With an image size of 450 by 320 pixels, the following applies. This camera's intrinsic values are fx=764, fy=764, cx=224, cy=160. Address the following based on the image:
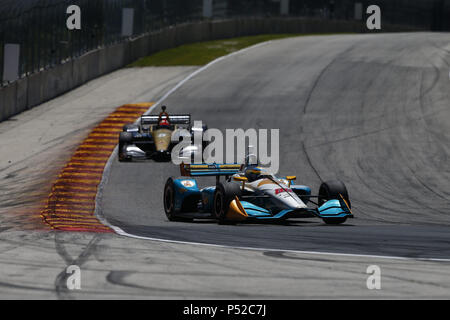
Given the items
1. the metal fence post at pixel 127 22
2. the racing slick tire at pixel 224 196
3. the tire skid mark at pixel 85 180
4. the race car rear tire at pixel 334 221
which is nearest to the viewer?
the racing slick tire at pixel 224 196

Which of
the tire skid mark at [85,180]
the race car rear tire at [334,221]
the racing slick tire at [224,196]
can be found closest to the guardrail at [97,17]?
the tire skid mark at [85,180]

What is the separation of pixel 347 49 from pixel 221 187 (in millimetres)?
27931

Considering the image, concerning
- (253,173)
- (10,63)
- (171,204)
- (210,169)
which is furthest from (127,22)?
(253,173)

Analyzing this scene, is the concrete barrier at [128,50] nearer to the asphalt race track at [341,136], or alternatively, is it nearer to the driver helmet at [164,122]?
the asphalt race track at [341,136]

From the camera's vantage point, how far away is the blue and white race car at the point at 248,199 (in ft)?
45.1

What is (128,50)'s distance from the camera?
4109 centimetres

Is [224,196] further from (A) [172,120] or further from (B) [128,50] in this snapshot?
(B) [128,50]

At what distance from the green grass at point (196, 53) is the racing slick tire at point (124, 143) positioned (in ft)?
56.3

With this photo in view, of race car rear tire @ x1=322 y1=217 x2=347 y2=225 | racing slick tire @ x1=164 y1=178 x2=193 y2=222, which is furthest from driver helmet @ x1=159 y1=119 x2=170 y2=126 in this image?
race car rear tire @ x1=322 y1=217 x2=347 y2=225

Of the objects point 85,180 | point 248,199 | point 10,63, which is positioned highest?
point 10,63

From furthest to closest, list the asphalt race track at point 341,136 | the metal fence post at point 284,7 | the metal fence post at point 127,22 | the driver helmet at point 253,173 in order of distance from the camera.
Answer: the metal fence post at point 284,7, the metal fence post at point 127,22, the driver helmet at point 253,173, the asphalt race track at point 341,136

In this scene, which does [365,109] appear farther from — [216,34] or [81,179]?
[216,34]

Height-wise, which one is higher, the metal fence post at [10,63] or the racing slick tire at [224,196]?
the metal fence post at [10,63]

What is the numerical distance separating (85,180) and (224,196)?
702cm
